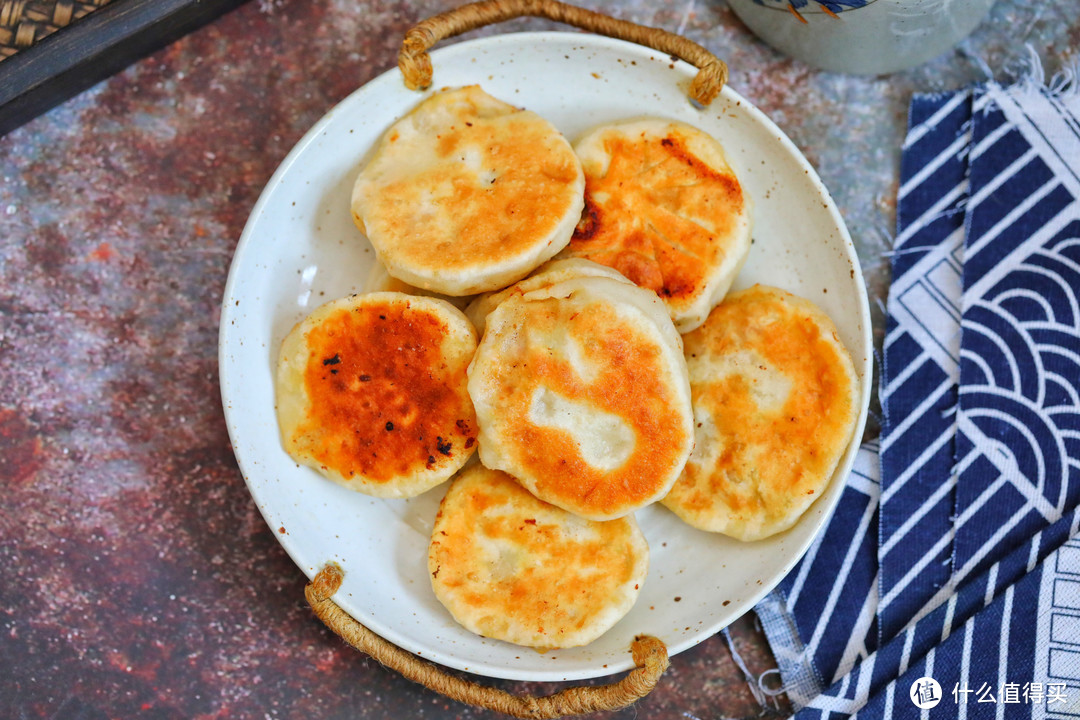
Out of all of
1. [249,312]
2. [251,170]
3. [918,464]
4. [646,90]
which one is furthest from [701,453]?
[251,170]

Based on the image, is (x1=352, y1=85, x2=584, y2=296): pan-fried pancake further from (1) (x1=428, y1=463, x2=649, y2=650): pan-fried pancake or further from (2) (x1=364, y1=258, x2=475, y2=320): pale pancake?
(1) (x1=428, y1=463, x2=649, y2=650): pan-fried pancake

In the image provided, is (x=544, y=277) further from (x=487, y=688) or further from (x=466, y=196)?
(x=487, y=688)

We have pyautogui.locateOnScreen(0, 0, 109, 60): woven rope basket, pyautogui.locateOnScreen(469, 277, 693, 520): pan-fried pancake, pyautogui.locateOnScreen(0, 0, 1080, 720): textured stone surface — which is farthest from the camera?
pyautogui.locateOnScreen(0, 0, 1080, 720): textured stone surface

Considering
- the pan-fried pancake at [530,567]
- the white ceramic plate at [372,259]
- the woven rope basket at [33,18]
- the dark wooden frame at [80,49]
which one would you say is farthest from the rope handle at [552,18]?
the pan-fried pancake at [530,567]

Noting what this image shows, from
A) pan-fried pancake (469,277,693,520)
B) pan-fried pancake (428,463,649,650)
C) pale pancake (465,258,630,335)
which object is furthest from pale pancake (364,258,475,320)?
pan-fried pancake (428,463,649,650)

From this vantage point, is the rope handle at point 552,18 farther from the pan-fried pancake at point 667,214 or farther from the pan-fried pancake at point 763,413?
the pan-fried pancake at point 763,413

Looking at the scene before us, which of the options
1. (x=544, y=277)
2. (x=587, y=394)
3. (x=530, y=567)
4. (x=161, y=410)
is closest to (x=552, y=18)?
(x=544, y=277)

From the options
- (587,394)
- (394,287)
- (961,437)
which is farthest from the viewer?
(961,437)
